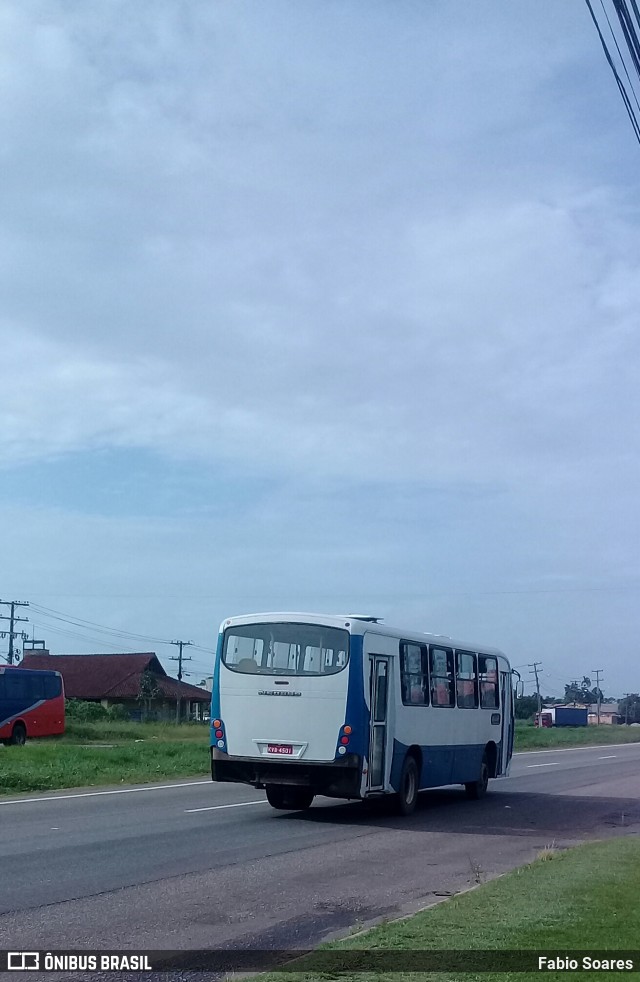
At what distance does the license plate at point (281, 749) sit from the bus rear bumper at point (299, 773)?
0.42 ft

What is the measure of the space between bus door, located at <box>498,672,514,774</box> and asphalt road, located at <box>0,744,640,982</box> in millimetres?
869

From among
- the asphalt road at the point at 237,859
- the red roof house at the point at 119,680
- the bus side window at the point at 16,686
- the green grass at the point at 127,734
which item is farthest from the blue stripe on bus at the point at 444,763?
the red roof house at the point at 119,680

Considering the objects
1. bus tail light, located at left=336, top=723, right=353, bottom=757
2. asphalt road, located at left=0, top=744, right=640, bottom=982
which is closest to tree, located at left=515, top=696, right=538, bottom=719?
asphalt road, located at left=0, top=744, right=640, bottom=982

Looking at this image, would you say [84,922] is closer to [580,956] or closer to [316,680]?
[580,956]

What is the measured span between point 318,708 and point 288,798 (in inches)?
121

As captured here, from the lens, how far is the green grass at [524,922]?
24.3 feet

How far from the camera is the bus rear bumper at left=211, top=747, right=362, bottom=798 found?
15656 millimetres

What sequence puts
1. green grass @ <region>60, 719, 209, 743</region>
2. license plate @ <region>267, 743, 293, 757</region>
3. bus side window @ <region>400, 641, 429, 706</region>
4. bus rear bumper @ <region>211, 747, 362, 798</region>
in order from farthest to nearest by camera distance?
green grass @ <region>60, 719, 209, 743</region> → bus side window @ <region>400, 641, 429, 706</region> → license plate @ <region>267, 743, 293, 757</region> → bus rear bumper @ <region>211, 747, 362, 798</region>

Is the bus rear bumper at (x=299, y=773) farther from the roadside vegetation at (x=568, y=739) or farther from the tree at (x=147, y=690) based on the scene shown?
the tree at (x=147, y=690)

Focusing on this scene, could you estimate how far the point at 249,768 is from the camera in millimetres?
16328

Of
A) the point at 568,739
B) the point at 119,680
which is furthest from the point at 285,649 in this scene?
the point at 119,680

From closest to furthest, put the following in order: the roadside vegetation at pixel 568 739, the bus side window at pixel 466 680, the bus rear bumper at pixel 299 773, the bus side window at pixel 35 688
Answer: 1. the bus rear bumper at pixel 299 773
2. the bus side window at pixel 466 680
3. the bus side window at pixel 35 688
4. the roadside vegetation at pixel 568 739

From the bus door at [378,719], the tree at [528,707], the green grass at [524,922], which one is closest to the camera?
the green grass at [524,922]

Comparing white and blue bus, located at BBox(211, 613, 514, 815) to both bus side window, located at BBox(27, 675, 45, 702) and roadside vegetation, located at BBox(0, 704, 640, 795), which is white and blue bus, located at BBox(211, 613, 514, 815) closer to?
roadside vegetation, located at BBox(0, 704, 640, 795)
